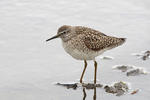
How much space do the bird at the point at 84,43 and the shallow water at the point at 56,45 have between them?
58 centimetres

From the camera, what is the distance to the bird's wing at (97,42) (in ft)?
24.5

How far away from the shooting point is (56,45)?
9.19m

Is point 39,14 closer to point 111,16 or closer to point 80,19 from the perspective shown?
point 80,19

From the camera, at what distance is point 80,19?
10422 mm

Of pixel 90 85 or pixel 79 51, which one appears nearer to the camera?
pixel 79 51

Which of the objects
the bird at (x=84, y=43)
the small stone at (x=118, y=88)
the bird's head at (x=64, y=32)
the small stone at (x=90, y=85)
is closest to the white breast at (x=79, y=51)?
the bird at (x=84, y=43)

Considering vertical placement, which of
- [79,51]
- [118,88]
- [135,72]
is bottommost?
[118,88]

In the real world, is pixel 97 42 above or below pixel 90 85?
above

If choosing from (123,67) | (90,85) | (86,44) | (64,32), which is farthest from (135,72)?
(64,32)

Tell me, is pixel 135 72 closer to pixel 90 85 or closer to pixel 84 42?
pixel 90 85

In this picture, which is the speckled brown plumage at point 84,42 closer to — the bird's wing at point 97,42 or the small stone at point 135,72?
the bird's wing at point 97,42

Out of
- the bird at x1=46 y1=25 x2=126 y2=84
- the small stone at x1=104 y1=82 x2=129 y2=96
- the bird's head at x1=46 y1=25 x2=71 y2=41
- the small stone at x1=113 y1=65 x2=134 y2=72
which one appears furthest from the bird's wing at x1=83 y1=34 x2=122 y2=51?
the small stone at x1=104 y1=82 x2=129 y2=96

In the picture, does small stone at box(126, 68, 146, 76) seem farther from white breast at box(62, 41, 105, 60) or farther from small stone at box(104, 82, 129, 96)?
white breast at box(62, 41, 105, 60)

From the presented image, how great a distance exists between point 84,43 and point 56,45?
184 centimetres
